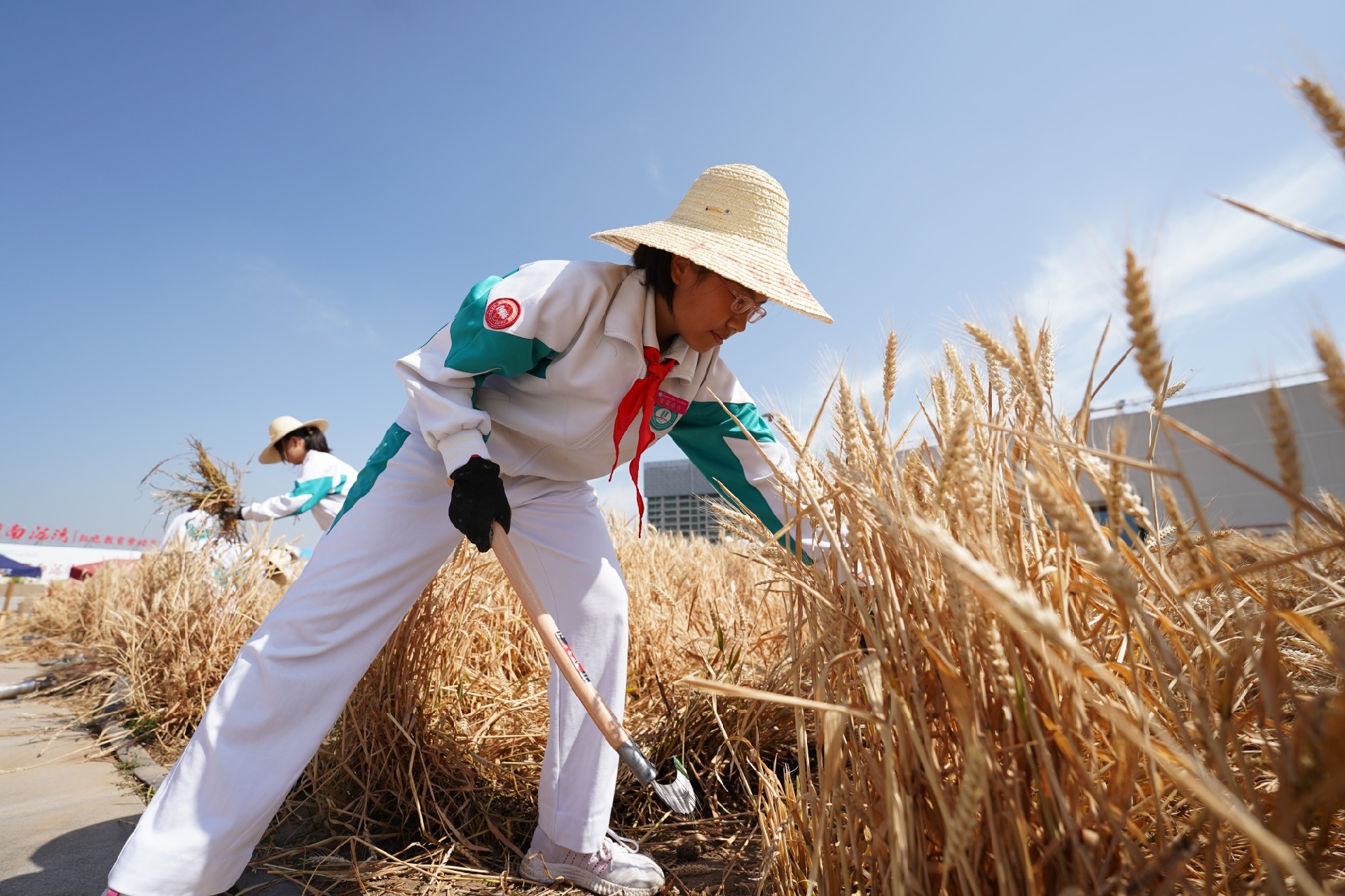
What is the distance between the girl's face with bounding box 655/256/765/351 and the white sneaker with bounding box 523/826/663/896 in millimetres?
1251

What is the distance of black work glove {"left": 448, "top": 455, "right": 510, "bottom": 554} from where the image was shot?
1507 millimetres

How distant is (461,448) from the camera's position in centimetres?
153

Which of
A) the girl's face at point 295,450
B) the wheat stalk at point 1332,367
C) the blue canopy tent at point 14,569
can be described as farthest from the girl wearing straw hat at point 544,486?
the blue canopy tent at point 14,569

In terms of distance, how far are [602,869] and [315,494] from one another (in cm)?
355

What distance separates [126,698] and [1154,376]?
3747 mm

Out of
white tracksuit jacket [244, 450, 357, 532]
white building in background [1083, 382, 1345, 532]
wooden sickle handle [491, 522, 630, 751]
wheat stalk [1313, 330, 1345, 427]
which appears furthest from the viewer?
white building in background [1083, 382, 1345, 532]

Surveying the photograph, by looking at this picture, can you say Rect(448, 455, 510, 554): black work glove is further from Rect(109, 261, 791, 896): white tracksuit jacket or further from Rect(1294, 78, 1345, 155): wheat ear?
Rect(1294, 78, 1345, 155): wheat ear

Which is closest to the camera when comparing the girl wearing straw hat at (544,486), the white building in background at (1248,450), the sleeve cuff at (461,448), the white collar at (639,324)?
the girl wearing straw hat at (544,486)

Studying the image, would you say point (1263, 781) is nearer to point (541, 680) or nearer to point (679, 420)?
point (679, 420)

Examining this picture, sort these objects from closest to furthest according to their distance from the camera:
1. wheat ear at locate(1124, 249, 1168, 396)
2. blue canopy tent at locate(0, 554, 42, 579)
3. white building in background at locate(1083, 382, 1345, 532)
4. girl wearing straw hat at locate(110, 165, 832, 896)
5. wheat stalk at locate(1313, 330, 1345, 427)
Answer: wheat stalk at locate(1313, 330, 1345, 427)
wheat ear at locate(1124, 249, 1168, 396)
girl wearing straw hat at locate(110, 165, 832, 896)
blue canopy tent at locate(0, 554, 42, 579)
white building in background at locate(1083, 382, 1345, 532)

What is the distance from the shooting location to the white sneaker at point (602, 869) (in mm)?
1582

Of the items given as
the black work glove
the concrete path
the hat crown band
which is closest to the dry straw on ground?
the concrete path

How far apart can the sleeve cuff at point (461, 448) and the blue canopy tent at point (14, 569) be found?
1736 cm

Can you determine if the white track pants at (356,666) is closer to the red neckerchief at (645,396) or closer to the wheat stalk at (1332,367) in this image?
the red neckerchief at (645,396)
